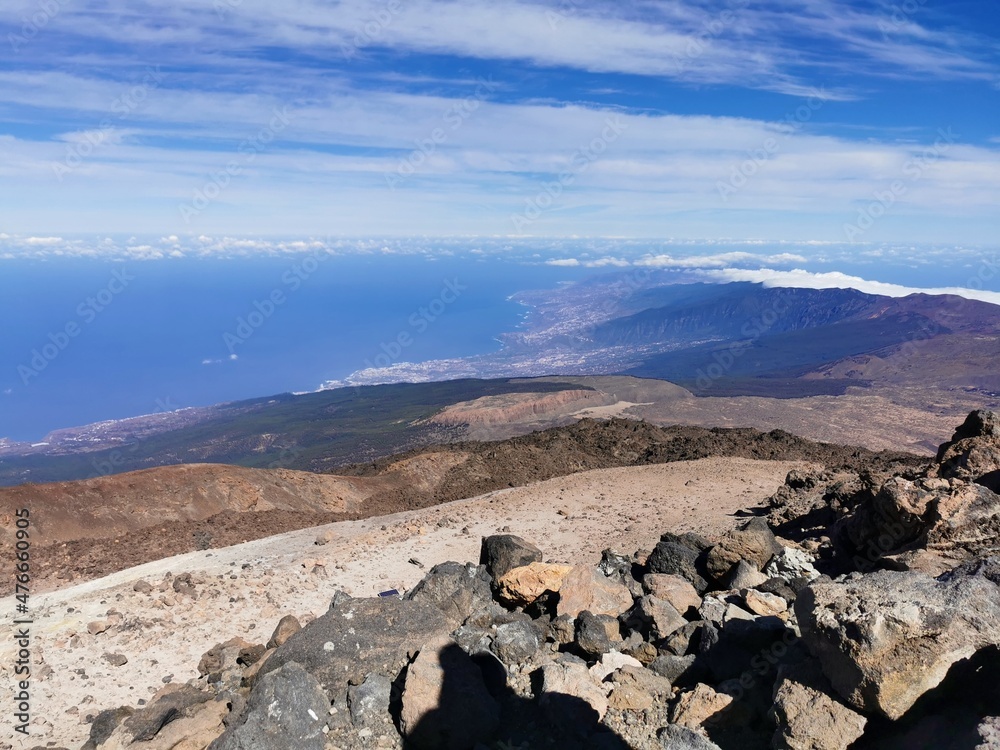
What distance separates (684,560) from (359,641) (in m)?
5.34

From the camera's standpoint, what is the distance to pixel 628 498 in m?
18.0

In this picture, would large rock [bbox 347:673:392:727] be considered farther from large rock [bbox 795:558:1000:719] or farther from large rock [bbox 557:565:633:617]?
large rock [bbox 795:558:1000:719]

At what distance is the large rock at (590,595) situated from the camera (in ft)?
31.1

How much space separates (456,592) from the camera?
10016 mm

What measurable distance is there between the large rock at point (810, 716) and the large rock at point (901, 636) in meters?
0.13

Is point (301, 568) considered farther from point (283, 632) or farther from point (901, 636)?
point (901, 636)

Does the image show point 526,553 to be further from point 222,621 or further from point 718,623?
point 222,621

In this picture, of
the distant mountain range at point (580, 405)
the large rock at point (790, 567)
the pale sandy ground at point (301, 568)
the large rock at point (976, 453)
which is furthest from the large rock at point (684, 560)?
the distant mountain range at point (580, 405)

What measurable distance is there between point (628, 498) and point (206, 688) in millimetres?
11643

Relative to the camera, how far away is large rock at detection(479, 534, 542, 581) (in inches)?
427

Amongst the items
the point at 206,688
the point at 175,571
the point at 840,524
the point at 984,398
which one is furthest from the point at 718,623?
the point at 984,398

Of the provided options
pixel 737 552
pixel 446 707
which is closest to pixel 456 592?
pixel 446 707

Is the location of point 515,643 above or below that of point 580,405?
above

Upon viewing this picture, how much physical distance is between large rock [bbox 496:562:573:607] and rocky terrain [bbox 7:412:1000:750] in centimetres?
3
